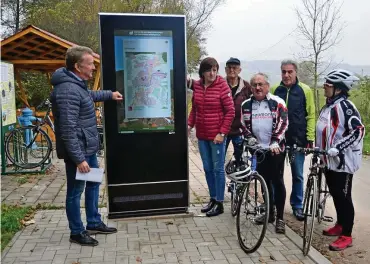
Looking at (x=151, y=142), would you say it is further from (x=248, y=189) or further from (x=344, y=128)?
(x=344, y=128)

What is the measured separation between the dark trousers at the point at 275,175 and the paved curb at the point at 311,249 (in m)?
0.21

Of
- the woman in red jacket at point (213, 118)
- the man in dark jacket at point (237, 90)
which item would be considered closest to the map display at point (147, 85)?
the woman in red jacket at point (213, 118)

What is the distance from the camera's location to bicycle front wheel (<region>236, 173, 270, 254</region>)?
415 centimetres

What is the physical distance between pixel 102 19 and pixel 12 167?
183 inches

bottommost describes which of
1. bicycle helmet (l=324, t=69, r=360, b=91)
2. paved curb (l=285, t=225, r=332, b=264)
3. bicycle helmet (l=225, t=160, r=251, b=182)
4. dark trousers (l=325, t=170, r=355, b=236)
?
paved curb (l=285, t=225, r=332, b=264)

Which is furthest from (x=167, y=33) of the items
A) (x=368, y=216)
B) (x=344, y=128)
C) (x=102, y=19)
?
(x=368, y=216)

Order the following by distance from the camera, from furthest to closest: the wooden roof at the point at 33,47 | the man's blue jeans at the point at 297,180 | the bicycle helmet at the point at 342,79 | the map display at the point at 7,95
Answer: the wooden roof at the point at 33,47 < the map display at the point at 7,95 < the man's blue jeans at the point at 297,180 < the bicycle helmet at the point at 342,79

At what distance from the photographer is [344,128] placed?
14.0 ft

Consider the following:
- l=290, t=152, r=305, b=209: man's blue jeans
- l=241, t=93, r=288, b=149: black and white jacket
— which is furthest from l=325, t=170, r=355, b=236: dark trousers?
l=290, t=152, r=305, b=209: man's blue jeans

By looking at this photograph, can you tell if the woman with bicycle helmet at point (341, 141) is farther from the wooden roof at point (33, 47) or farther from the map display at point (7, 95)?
the map display at point (7, 95)

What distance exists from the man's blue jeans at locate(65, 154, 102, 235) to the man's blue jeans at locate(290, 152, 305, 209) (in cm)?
244

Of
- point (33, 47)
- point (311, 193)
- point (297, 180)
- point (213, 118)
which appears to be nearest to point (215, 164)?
point (213, 118)

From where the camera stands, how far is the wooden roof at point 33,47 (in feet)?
26.9

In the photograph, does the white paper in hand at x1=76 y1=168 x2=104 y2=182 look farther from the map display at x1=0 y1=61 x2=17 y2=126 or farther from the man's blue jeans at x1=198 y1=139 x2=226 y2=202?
the map display at x1=0 y1=61 x2=17 y2=126
